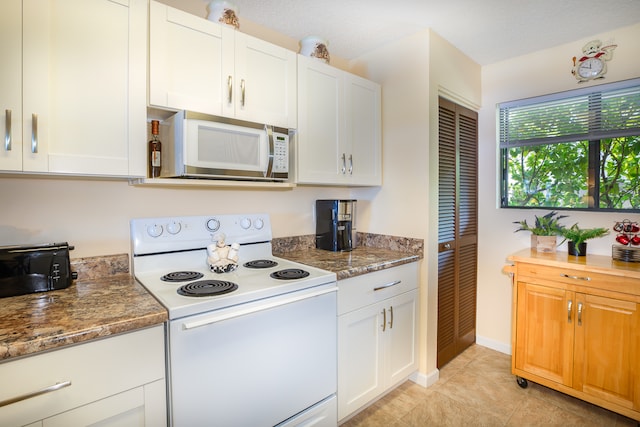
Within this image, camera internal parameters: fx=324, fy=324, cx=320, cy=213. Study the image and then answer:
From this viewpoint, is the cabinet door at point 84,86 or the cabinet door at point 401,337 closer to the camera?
the cabinet door at point 84,86

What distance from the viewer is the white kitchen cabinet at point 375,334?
1742mm

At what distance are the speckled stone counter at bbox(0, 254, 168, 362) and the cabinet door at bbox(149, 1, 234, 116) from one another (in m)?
0.83

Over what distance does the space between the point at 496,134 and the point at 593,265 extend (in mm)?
1244

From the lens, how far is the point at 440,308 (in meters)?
2.38

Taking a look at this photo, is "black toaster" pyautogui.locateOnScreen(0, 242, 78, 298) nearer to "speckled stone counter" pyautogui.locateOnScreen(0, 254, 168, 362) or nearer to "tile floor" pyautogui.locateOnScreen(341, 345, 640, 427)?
"speckled stone counter" pyautogui.locateOnScreen(0, 254, 168, 362)

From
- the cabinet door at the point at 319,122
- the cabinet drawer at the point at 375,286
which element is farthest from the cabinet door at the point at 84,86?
the cabinet drawer at the point at 375,286

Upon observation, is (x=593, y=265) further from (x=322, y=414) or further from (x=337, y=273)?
(x=322, y=414)

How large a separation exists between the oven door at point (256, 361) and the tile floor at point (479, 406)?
479 mm

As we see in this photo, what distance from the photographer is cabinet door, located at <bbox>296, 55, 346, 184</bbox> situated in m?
1.94

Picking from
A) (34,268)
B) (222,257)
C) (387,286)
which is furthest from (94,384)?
(387,286)

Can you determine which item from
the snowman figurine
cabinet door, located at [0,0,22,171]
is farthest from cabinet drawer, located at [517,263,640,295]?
cabinet door, located at [0,0,22,171]

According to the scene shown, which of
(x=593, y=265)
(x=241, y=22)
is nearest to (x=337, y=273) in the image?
(x=593, y=265)

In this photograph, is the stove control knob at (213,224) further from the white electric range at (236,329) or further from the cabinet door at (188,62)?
the cabinet door at (188,62)

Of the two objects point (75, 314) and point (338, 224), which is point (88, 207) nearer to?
point (75, 314)
